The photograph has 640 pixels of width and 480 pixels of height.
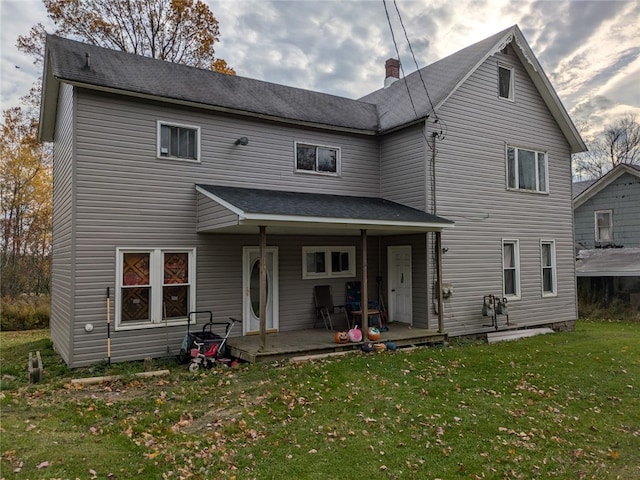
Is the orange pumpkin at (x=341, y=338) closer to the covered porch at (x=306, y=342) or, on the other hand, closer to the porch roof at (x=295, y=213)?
the covered porch at (x=306, y=342)

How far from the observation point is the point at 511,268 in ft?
41.7

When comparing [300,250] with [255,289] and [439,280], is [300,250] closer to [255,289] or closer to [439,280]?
[255,289]

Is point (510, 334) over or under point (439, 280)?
under

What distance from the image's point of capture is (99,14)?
17859 millimetres

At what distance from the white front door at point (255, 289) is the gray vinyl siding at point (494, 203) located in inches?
166

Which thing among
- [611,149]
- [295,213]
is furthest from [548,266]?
[611,149]

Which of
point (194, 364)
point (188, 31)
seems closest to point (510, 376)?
point (194, 364)

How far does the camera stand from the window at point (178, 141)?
30.8ft

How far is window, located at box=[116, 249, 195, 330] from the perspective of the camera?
8.80m

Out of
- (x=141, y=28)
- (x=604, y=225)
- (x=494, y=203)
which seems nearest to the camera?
(x=494, y=203)

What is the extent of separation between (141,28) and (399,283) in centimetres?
1534

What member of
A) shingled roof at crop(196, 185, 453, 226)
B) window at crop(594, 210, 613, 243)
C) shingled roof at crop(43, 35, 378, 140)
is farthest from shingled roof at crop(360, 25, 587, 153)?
window at crop(594, 210, 613, 243)

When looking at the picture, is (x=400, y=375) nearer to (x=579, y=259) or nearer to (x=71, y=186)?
(x=71, y=186)

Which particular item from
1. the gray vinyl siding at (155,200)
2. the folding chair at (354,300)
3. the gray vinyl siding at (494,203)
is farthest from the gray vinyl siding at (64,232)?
the gray vinyl siding at (494,203)
